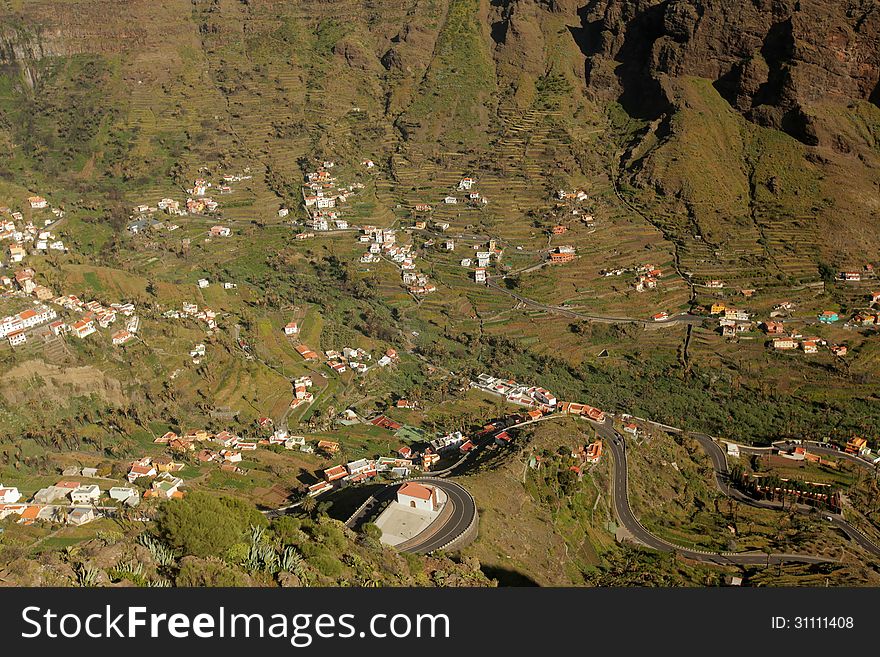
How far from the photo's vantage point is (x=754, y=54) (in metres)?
76.6

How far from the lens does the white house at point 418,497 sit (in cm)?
3228

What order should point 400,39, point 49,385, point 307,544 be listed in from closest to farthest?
point 307,544 < point 49,385 < point 400,39

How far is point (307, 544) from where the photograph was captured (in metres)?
24.9

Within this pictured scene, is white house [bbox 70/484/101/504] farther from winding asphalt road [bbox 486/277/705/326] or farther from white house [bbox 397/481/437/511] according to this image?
winding asphalt road [bbox 486/277/705/326]

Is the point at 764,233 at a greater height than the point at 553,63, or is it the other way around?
the point at 553,63

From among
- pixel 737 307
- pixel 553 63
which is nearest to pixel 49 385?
pixel 737 307

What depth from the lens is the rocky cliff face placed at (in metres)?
71.9

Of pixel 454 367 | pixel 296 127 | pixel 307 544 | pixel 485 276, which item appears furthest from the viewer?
pixel 296 127

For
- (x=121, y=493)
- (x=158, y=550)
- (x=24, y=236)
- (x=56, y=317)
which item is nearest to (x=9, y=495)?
(x=121, y=493)

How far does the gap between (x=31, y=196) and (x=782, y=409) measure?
6666 centimetres

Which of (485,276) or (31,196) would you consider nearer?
(485,276)

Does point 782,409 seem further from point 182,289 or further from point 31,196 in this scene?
point 31,196

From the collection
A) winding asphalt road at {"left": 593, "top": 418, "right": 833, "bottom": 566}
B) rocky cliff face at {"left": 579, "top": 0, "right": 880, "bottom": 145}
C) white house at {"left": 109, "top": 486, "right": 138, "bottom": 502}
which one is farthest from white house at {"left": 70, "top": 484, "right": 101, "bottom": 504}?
rocky cliff face at {"left": 579, "top": 0, "right": 880, "bottom": 145}

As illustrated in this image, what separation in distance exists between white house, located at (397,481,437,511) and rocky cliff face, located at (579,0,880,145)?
54.7 meters
